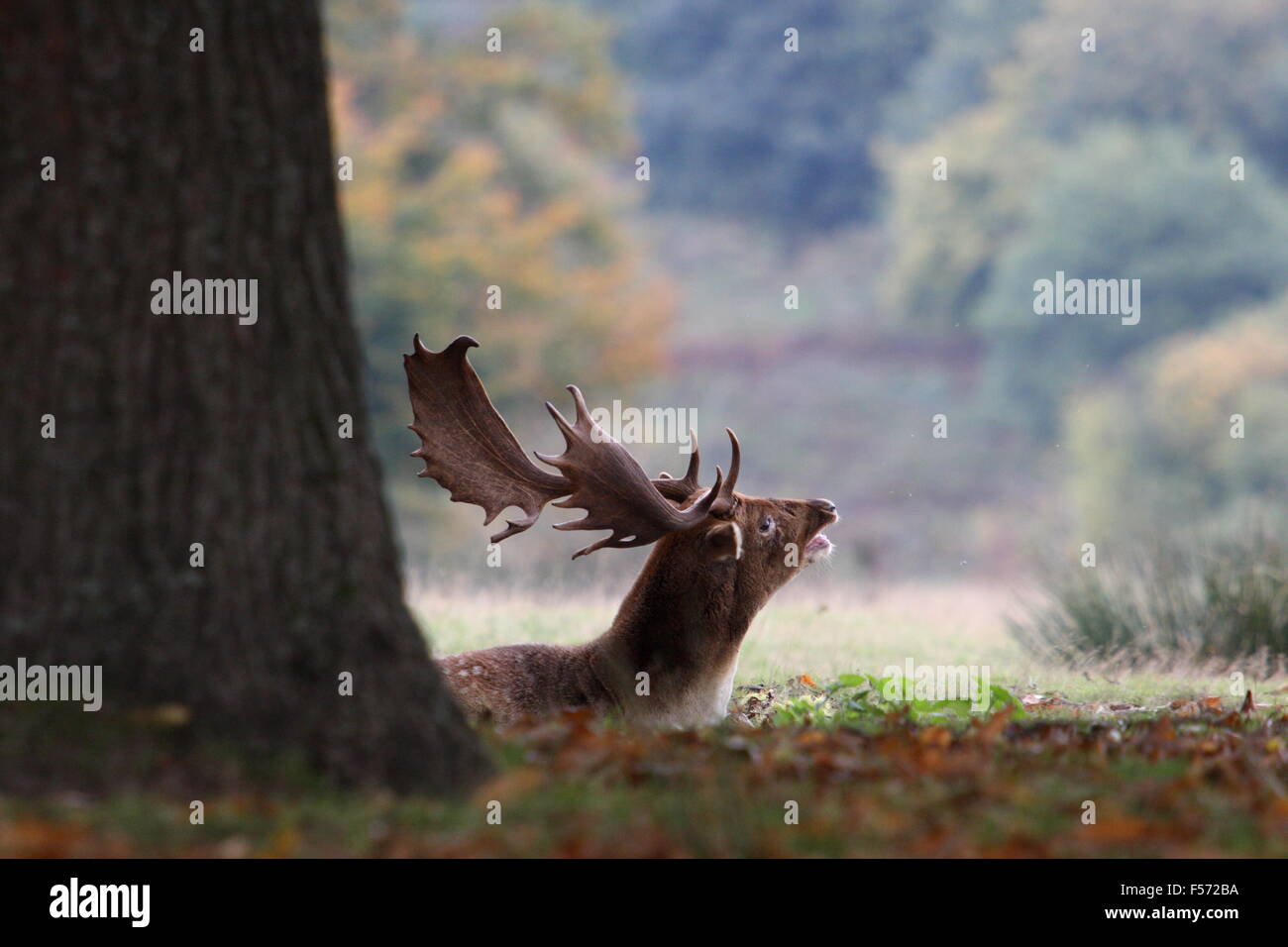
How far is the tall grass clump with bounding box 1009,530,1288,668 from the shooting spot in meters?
11.5

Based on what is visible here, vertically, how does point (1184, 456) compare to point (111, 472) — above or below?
above

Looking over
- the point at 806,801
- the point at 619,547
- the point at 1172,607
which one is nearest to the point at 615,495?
Result: the point at 619,547

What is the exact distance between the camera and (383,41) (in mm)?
38312

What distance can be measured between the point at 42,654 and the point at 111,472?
19.3 inches

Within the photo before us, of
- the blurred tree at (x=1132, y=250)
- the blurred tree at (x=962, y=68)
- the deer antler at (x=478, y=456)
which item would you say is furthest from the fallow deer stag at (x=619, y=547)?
the blurred tree at (x=962, y=68)

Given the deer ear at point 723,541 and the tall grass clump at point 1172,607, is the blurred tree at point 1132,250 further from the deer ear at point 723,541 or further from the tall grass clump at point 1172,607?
the deer ear at point 723,541

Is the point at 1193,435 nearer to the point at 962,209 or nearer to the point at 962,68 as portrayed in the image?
the point at 962,209

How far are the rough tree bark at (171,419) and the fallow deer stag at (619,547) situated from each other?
2.35m

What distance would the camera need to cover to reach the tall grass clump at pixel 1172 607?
11.5 meters
